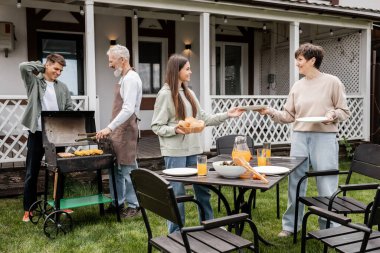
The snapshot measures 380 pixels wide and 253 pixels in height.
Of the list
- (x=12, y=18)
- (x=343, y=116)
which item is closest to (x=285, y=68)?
(x=12, y=18)

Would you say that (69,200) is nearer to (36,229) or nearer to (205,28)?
(36,229)

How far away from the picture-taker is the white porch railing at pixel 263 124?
7584 mm

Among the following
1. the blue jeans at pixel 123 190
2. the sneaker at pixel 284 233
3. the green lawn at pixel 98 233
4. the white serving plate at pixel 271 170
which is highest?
the white serving plate at pixel 271 170

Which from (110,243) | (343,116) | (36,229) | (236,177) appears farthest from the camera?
(36,229)

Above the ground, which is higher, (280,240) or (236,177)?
(236,177)

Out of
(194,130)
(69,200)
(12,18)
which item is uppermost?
Answer: (12,18)

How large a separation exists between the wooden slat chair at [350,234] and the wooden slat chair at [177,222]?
473 mm

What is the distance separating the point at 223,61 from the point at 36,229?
770 centimetres

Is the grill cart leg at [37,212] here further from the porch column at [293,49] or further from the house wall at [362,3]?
the house wall at [362,3]

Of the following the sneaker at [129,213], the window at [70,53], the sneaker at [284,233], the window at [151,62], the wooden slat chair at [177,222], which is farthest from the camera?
the window at [151,62]

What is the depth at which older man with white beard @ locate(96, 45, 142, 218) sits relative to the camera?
4.23 m

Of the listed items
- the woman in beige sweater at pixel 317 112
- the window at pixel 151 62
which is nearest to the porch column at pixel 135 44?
the window at pixel 151 62

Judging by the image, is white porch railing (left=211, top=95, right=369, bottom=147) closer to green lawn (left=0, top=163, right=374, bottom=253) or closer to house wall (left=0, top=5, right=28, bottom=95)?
green lawn (left=0, top=163, right=374, bottom=253)

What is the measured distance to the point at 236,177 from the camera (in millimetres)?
2910
